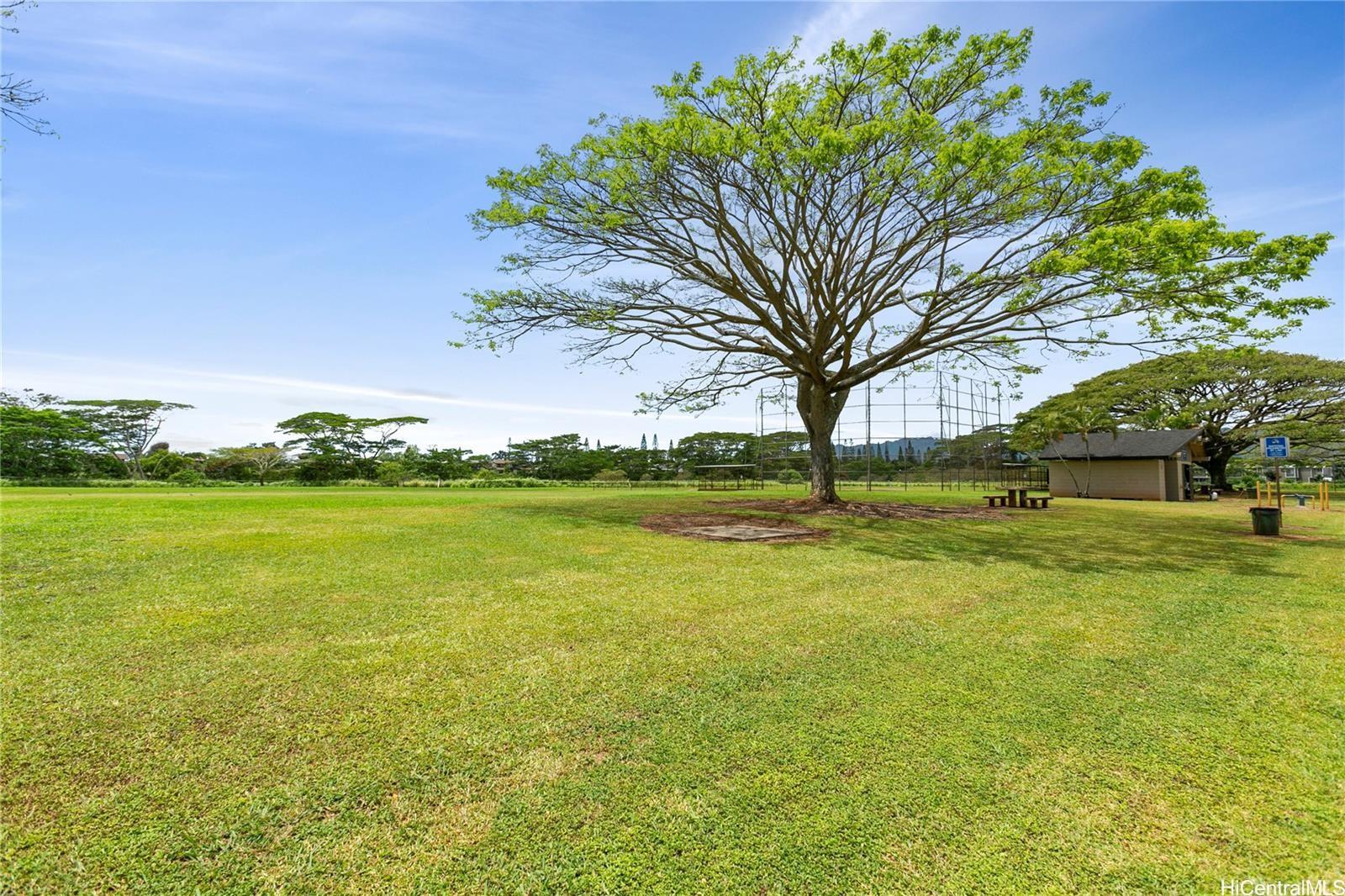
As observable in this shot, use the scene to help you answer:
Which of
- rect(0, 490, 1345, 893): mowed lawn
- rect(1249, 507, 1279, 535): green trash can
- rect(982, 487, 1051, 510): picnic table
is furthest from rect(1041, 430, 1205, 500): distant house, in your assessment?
rect(0, 490, 1345, 893): mowed lawn

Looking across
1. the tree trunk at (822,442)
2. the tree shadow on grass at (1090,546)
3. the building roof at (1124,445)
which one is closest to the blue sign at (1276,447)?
the tree shadow on grass at (1090,546)

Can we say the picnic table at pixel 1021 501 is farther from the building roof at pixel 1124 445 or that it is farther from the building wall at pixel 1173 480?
the building wall at pixel 1173 480

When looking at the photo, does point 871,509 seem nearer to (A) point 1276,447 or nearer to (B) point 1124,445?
(A) point 1276,447

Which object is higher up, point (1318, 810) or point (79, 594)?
point (79, 594)

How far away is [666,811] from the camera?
6.77ft

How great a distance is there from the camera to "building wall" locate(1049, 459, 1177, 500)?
22.9 metres

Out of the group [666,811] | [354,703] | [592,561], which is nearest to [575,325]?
[592,561]

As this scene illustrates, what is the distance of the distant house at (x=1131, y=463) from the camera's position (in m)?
22.9

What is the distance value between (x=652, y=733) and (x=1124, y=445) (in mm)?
29741

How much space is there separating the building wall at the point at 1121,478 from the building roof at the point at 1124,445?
1.21ft

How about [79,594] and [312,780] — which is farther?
[79,594]

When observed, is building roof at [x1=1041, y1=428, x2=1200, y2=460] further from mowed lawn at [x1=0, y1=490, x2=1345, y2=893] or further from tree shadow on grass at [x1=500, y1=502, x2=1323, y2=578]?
mowed lawn at [x1=0, y1=490, x2=1345, y2=893]

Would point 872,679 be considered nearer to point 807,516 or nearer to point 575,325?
point 807,516

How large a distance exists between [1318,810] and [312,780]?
3.96 m
